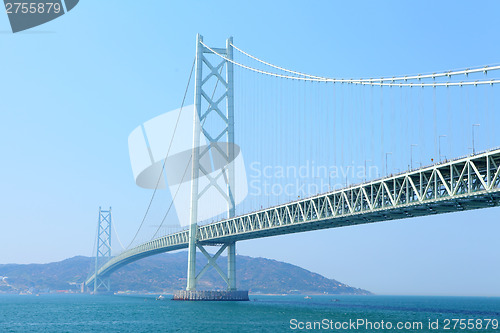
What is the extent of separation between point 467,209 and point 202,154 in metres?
38.4

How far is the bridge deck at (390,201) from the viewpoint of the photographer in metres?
37.3

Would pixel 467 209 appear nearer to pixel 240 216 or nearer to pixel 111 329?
pixel 111 329

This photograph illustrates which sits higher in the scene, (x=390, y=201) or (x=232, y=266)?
(x=390, y=201)

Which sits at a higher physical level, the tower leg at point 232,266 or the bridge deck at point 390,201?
the bridge deck at point 390,201

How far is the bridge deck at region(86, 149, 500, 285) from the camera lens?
3734cm

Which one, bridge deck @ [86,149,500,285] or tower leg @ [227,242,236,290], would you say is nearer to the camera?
bridge deck @ [86,149,500,285]

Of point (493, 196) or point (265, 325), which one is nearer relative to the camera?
point (493, 196)

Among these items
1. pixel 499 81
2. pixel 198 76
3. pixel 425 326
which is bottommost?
pixel 425 326

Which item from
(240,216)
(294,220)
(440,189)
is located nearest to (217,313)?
(294,220)

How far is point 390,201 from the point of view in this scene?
1811 inches

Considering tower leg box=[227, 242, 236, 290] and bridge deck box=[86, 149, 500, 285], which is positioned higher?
bridge deck box=[86, 149, 500, 285]

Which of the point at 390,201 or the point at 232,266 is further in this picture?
the point at 232,266

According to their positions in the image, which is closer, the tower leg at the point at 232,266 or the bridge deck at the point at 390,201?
the bridge deck at the point at 390,201

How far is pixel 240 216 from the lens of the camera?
6662 centimetres
